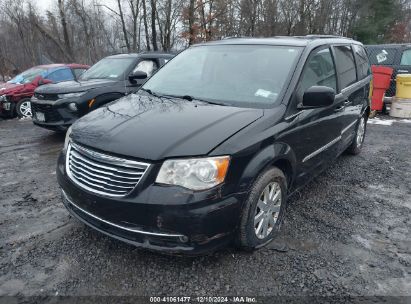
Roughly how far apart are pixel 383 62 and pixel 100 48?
33.1 meters

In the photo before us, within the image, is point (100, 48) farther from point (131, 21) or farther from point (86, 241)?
point (86, 241)

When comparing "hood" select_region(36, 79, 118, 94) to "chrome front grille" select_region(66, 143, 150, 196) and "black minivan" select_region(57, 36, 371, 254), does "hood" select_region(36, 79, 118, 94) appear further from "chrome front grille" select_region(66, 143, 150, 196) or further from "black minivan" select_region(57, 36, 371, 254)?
"chrome front grille" select_region(66, 143, 150, 196)

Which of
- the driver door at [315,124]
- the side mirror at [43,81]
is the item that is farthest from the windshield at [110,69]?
the driver door at [315,124]

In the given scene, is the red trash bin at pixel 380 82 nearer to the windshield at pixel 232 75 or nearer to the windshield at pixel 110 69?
the windshield at pixel 110 69

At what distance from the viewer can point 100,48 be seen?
3703cm

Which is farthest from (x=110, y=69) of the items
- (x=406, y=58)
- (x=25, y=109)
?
(x=406, y=58)

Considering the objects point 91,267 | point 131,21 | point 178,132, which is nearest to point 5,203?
point 91,267

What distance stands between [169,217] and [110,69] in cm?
587

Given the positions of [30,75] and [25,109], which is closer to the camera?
[25,109]

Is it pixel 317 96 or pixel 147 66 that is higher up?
pixel 317 96

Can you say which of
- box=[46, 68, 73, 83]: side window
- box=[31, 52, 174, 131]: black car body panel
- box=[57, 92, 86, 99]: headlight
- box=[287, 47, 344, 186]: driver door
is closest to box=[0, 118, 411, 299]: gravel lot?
box=[287, 47, 344, 186]: driver door

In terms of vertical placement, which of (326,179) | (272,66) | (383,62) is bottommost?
(326,179)

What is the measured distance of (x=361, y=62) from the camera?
17.3ft

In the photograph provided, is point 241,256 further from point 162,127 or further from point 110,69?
point 110,69
